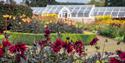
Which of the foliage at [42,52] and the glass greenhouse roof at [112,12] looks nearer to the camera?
the foliage at [42,52]

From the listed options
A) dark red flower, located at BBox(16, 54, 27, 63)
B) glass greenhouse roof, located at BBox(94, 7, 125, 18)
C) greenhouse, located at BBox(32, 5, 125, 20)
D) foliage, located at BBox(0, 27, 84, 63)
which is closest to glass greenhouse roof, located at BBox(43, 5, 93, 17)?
greenhouse, located at BBox(32, 5, 125, 20)

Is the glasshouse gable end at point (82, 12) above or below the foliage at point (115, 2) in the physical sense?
above

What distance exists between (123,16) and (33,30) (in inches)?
895

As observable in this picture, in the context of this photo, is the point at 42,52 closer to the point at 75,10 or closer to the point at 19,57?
the point at 19,57

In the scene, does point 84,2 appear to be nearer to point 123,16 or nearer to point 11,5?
point 123,16

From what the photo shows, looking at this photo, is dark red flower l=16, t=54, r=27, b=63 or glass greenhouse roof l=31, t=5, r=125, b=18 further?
glass greenhouse roof l=31, t=5, r=125, b=18

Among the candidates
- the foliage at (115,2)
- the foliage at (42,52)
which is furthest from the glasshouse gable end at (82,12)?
the foliage at (42,52)

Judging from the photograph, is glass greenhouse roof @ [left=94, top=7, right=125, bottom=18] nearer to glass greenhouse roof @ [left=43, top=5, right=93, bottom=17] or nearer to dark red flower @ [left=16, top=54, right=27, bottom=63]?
glass greenhouse roof @ [left=43, top=5, right=93, bottom=17]

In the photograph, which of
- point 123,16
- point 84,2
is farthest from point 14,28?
point 84,2

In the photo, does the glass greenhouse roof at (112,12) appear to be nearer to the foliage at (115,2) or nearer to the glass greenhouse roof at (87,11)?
the glass greenhouse roof at (87,11)

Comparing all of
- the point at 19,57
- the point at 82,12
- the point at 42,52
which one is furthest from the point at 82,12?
the point at 19,57

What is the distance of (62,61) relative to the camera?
4609mm

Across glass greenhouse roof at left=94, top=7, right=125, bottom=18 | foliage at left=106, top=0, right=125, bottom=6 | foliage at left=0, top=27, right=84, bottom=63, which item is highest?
foliage at left=0, top=27, right=84, bottom=63

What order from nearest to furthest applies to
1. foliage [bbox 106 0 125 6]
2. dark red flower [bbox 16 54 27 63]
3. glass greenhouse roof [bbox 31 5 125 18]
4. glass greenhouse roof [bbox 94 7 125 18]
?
1. dark red flower [bbox 16 54 27 63]
2. glass greenhouse roof [bbox 31 5 125 18]
3. glass greenhouse roof [bbox 94 7 125 18]
4. foliage [bbox 106 0 125 6]
